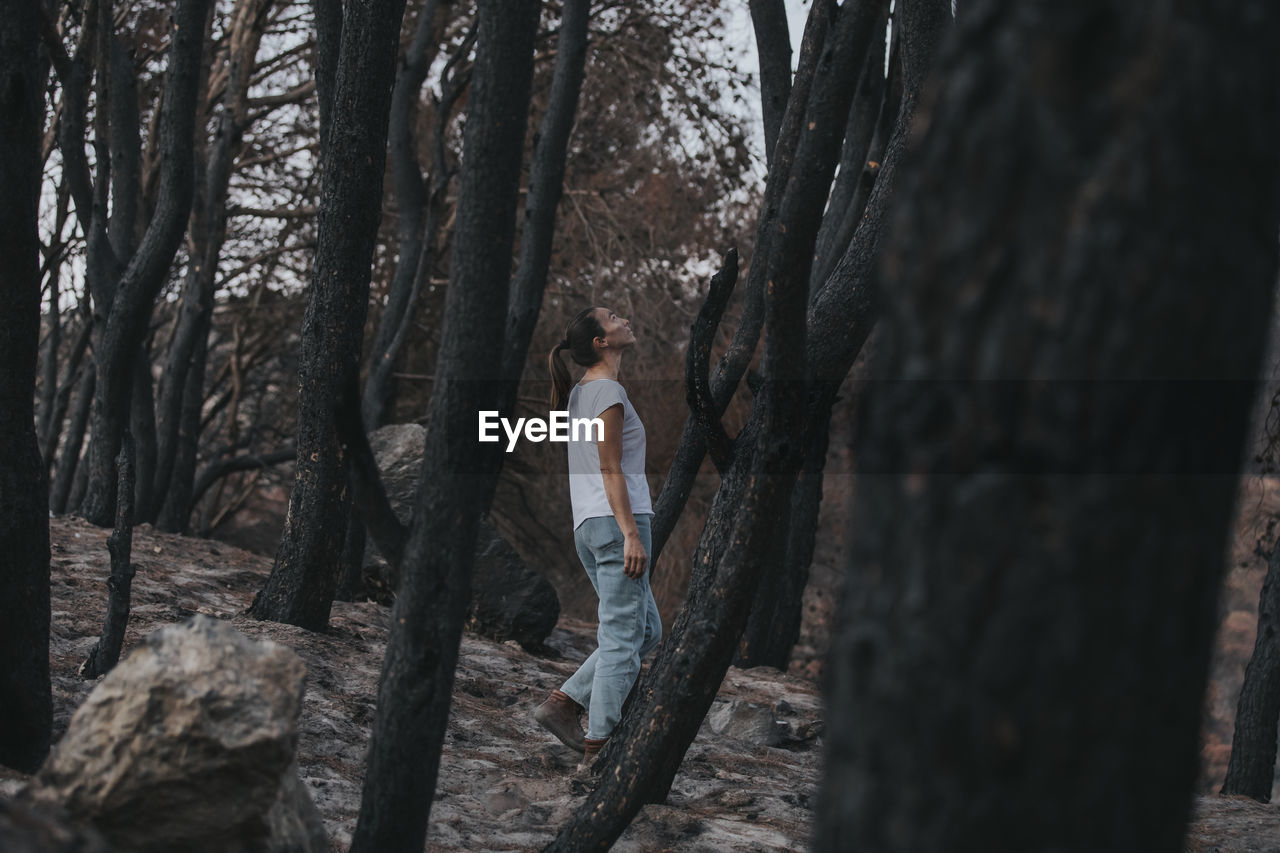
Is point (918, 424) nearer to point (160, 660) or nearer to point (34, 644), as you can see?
point (160, 660)

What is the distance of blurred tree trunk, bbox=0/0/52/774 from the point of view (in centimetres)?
347

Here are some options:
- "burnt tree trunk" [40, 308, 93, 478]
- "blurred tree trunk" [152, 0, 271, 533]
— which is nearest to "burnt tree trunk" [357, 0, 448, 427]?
"blurred tree trunk" [152, 0, 271, 533]

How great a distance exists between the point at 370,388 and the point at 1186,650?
9.00 metres

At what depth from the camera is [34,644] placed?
3539mm

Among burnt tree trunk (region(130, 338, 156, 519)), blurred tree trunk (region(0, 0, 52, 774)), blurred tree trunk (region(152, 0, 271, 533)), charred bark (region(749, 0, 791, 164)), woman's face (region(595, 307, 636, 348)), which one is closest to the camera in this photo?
blurred tree trunk (region(0, 0, 52, 774))

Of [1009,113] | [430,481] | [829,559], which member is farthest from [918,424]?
[829,559]

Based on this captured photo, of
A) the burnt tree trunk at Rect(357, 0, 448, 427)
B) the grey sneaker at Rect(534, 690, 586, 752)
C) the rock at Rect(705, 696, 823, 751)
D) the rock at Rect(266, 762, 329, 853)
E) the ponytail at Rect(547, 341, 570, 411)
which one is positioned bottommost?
the rock at Rect(705, 696, 823, 751)

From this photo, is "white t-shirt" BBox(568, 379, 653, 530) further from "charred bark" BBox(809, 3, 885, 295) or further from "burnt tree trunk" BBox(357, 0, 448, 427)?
"burnt tree trunk" BBox(357, 0, 448, 427)

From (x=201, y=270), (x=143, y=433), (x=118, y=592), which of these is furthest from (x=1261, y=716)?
(x=201, y=270)

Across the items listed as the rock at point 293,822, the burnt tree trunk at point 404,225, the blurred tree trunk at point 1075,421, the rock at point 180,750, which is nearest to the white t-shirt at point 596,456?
the rock at point 293,822

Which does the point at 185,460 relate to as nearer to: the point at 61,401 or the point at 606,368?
the point at 61,401

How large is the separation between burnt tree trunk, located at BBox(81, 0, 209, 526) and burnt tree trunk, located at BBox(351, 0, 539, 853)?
5.32 metres

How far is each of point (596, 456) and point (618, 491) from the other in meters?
0.21

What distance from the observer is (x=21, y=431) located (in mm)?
3607
